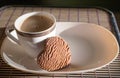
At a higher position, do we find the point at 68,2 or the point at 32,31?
the point at 68,2

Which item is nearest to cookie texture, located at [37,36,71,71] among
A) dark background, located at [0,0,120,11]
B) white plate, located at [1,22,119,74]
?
white plate, located at [1,22,119,74]

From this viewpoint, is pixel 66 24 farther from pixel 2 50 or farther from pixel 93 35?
pixel 2 50

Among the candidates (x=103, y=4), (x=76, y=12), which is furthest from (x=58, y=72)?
(x=103, y=4)

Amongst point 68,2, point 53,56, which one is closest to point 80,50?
point 53,56

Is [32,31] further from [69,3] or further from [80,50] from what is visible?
[69,3]

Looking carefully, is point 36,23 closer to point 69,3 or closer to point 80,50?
point 80,50

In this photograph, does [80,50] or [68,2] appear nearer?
[80,50]
